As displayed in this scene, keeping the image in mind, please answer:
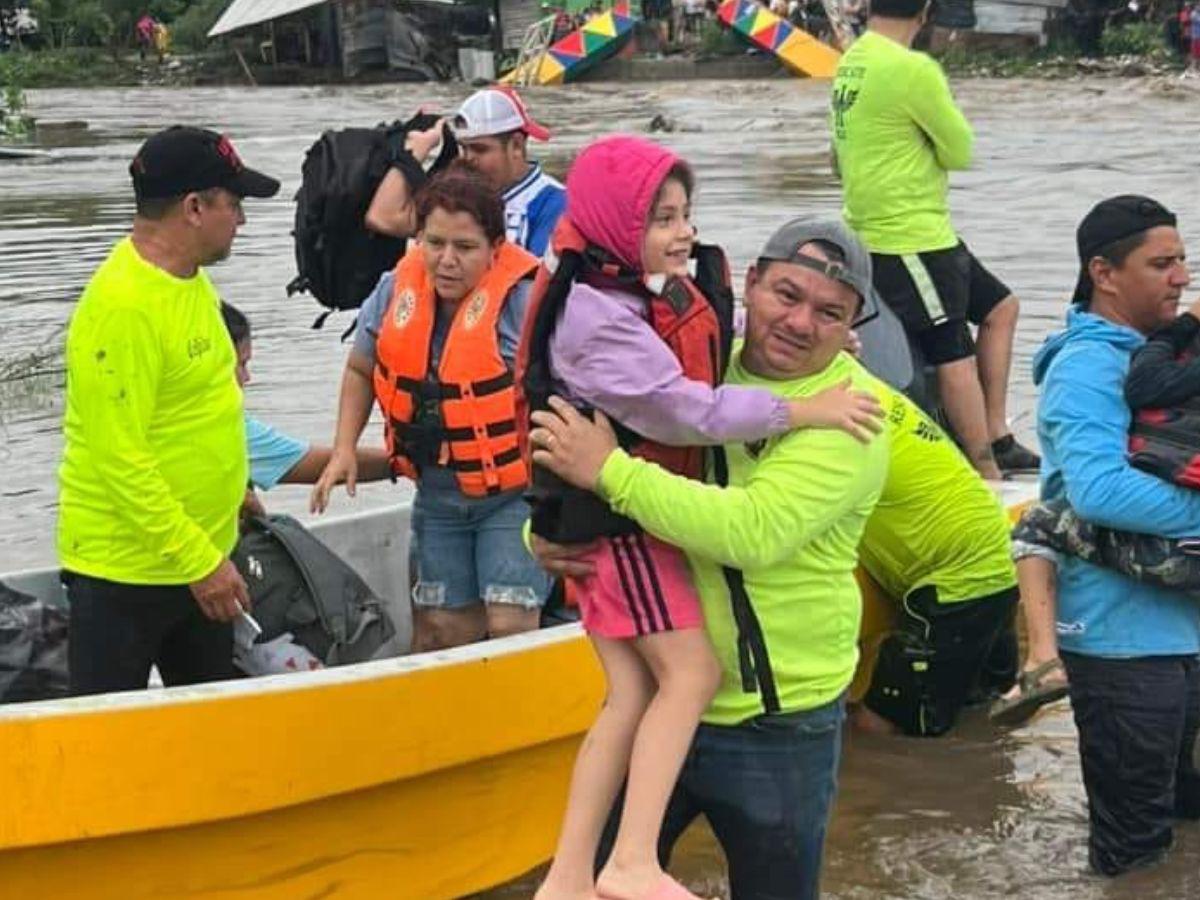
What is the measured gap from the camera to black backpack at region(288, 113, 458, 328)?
5.58 metres

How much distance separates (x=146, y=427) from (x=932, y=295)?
3450 millimetres

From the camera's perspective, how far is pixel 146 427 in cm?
433

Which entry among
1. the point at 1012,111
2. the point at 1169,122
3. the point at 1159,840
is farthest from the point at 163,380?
the point at 1012,111

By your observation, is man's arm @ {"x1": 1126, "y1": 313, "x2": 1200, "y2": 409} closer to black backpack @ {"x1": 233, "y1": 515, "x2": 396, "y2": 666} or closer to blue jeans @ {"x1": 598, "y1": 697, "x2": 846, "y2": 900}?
blue jeans @ {"x1": 598, "y1": 697, "x2": 846, "y2": 900}

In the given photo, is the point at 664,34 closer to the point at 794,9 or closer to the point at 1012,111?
the point at 794,9

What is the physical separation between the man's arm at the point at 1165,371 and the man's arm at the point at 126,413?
6.49 ft

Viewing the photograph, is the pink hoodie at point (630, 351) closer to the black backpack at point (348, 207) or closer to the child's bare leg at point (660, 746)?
the child's bare leg at point (660, 746)

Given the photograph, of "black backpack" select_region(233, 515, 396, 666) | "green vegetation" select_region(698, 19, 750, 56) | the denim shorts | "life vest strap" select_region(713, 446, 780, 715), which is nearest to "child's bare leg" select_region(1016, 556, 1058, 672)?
the denim shorts

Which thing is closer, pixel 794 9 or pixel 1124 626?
pixel 1124 626

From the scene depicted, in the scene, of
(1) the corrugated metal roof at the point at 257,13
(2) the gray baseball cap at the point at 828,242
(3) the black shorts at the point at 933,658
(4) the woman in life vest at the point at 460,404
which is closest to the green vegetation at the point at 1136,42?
(1) the corrugated metal roof at the point at 257,13

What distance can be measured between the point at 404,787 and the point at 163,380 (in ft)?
3.45

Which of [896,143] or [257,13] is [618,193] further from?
[257,13]

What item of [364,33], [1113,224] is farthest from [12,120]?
[1113,224]

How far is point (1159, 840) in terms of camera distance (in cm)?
489
